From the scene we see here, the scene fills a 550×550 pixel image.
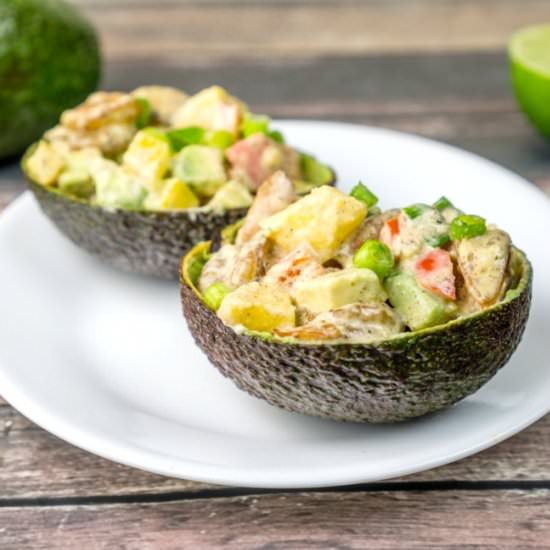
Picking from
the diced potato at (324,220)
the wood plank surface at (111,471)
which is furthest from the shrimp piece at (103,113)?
the wood plank surface at (111,471)

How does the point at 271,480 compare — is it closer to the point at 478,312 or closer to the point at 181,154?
the point at 478,312

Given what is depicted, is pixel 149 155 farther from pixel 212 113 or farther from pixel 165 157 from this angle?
pixel 212 113

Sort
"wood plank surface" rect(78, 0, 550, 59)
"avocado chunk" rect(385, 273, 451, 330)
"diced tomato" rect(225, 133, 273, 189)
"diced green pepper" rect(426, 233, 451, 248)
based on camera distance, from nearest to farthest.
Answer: "avocado chunk" rect(385, 273, 451, 330)
"diced green pepper" rect(426, 233, 451, 248)
"diced tomato" rect(225, 133, 273, 189)
"wood plank surface" rect(78, 0, 550, 59)

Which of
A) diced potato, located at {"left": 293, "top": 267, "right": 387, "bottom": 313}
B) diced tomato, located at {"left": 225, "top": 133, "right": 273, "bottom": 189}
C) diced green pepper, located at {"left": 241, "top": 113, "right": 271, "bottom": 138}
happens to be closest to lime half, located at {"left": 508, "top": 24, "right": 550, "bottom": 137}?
diced green pepper, located at {"left": 241, "top": 113, "right": 271, "bottom": 138}

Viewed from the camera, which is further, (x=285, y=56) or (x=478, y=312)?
(x=285, y=56)

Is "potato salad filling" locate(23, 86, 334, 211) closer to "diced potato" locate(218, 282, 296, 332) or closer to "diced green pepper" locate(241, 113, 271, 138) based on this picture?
"diced green pepper" locate(241, 113, 271, 138)

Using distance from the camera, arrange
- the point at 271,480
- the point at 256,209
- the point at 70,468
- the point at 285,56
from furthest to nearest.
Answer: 1. the point at 285,56
2. the point at 256,209
3. the point at 70,468
4. the point at 271,480

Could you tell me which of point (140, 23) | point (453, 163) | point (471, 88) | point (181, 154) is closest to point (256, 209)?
point (181, 154)

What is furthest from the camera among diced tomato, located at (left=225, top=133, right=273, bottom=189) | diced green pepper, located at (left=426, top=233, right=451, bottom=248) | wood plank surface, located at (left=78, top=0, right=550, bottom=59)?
wood plank surface, located at (left=78, top=0, right=550, bottom=59)
